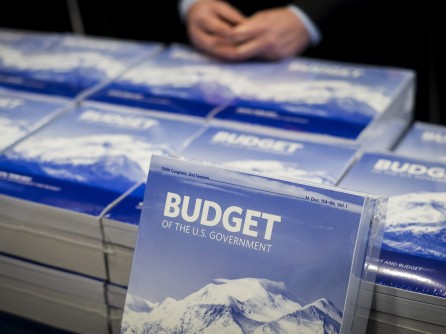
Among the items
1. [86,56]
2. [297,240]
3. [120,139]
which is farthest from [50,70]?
[297,240]

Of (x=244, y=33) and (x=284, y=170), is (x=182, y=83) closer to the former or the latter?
(x=244, y=33)

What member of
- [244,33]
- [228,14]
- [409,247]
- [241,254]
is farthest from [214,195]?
[228,14]

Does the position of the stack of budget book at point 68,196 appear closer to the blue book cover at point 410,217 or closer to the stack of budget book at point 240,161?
the stack of budget book at point 240,161

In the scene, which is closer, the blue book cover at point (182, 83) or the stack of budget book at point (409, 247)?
the stack of budget book at point (409, 247)

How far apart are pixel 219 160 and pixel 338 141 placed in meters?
0.26

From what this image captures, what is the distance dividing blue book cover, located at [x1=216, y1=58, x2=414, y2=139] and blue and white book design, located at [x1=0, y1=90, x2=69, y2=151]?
38 cm

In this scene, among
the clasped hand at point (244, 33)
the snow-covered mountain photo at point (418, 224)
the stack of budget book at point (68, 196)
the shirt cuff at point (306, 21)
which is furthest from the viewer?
the shirt cuff at point (306, 21)

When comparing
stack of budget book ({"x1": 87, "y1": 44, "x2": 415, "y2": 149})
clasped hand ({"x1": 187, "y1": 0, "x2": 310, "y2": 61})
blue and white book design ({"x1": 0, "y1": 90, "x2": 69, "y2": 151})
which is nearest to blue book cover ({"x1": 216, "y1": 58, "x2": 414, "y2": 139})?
stack of budget book ({"x1": 87, "y1": 44, "x2": 415, "y2": 149})

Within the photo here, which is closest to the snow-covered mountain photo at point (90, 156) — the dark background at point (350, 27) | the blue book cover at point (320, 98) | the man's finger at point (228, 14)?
the blue book cover at point (320, 98)

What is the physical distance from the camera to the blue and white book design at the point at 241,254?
79 centimetres

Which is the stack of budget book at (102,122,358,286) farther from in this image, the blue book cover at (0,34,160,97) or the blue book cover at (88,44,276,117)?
the blue book cover at (0,34,160,97)

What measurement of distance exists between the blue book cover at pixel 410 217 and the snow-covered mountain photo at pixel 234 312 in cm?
13

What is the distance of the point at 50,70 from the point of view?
1.68 metres

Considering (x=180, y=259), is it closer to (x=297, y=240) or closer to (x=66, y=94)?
(x=297, y=240)
